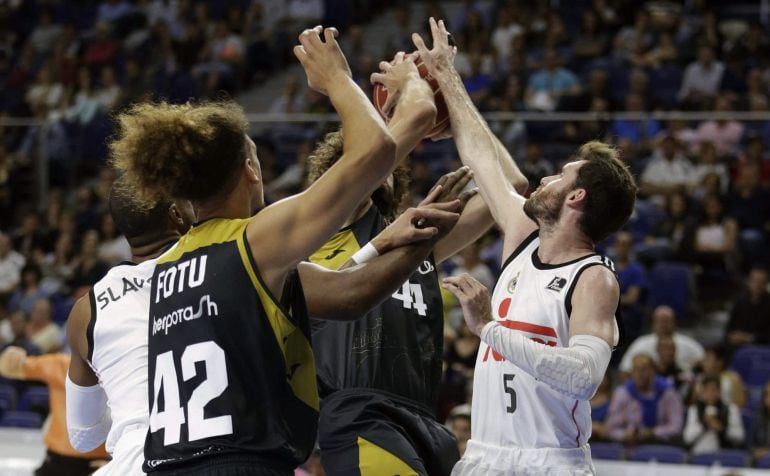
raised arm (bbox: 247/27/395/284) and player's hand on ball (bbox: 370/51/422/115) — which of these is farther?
player's hand on ball (bbox: 370/51/422/115)

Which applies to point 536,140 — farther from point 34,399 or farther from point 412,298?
point 412,298

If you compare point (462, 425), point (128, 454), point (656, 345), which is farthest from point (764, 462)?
point (128, 454)

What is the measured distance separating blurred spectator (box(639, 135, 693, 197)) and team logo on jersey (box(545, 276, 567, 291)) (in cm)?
825

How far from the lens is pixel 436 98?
15.7 ft

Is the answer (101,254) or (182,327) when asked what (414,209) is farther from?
(101,254)

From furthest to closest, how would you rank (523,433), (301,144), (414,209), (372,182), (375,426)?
(301,144) → (375,426) → (523,433) → (414,209) → (372,182)

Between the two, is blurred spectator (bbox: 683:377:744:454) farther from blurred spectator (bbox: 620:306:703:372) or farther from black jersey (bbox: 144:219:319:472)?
black jersey (bbox: 144:219:319:472)

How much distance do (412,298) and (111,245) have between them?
1018 centimetres

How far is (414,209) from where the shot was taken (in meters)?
3.93

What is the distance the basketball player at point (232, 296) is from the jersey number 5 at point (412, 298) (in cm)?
129

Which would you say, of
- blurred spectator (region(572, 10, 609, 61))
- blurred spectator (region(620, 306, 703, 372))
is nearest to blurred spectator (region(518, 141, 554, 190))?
blurred spectator (region(620, 306, 703, 372))

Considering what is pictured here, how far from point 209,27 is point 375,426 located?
14.9m

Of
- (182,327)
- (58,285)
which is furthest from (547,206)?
(58,285)

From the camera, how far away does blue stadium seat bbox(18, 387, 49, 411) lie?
12.1m
